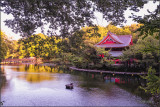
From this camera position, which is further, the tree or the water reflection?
the water reflection

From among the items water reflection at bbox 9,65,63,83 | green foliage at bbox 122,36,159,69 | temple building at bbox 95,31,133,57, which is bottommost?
water reflection at bbox 9,65,63,83

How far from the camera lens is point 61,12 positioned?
449 centimetres

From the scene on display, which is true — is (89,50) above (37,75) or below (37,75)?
above

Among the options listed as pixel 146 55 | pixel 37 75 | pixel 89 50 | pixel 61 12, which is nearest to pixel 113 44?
pixel 89 50

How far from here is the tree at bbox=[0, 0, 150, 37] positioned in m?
3.95

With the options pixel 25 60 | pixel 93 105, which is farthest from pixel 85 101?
pixel 25 60

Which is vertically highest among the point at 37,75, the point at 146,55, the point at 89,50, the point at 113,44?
the point at 113,44

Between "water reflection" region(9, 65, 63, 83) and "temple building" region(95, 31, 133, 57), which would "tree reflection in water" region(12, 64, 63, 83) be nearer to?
"water reflection" region(9, 65, 63, 83)

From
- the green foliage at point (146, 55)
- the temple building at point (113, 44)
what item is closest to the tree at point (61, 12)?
the green foliage at point (146, 55)

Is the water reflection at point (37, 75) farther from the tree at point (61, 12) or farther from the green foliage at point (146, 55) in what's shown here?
the tree at point (61, 12)

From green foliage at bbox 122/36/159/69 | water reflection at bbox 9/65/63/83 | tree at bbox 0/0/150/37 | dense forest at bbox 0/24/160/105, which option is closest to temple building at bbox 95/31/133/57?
dense forest at bbox 0/24/160/105

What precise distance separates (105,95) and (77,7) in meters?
6.33

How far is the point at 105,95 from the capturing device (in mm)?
9398

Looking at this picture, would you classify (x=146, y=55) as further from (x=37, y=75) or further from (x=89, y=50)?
(x=37, y=75)
